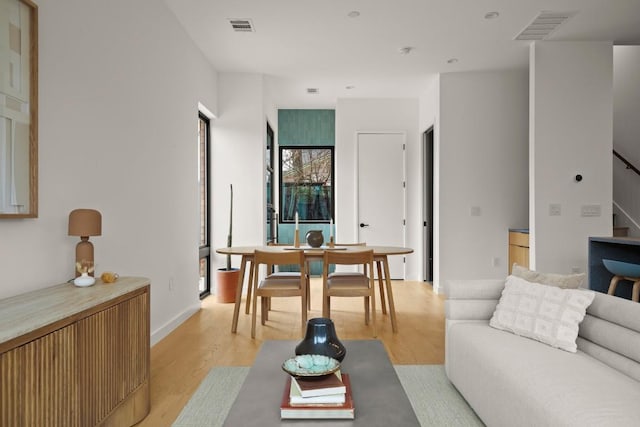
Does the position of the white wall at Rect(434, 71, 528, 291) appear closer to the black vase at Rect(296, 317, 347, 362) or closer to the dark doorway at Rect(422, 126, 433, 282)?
the dark doorway at Rect(422, 126, 433, 282)

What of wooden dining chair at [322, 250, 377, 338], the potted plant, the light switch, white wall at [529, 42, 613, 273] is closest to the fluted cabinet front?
wooden dining chair at [322, 250, 377, 338]

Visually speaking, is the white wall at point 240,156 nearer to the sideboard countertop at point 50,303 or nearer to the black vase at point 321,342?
the sideboard countertop at point 50,303

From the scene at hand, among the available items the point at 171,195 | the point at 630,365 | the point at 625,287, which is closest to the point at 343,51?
the point at 171,195

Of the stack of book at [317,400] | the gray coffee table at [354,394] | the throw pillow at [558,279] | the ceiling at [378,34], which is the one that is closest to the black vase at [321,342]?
the gray coffee table at [354,394]

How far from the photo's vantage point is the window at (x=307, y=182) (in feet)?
25.4

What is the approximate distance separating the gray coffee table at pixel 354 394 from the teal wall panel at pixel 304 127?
5.87m

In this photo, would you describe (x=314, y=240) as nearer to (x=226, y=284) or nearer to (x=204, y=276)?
(x=226, y=284)

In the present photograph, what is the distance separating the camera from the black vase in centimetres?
181

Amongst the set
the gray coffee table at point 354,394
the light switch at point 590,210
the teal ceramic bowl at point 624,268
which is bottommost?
the gray coffee table at point 354,394

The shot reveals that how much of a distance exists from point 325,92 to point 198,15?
2840mm

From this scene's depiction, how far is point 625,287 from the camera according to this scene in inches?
163

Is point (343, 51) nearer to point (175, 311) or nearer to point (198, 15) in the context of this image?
point (198, 15)

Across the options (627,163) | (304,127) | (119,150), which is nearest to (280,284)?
(119,150)

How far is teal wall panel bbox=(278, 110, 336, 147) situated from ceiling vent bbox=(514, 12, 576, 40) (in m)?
3.70
